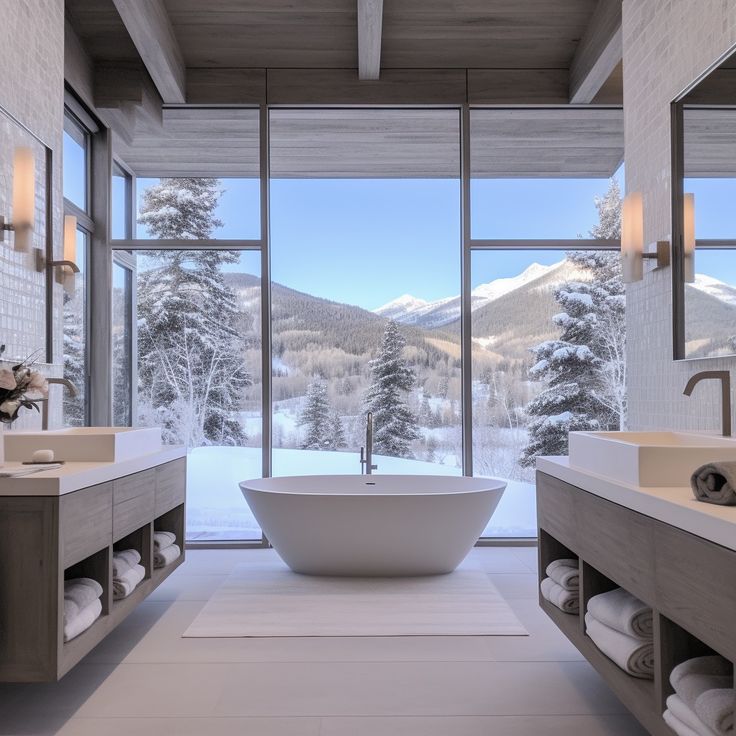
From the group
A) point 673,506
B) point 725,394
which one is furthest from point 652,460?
point 725,394

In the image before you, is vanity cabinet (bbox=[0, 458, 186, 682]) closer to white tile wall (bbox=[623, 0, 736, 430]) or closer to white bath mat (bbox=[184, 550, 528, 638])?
white bath mat (bbox=[184, 550, 528, 638])

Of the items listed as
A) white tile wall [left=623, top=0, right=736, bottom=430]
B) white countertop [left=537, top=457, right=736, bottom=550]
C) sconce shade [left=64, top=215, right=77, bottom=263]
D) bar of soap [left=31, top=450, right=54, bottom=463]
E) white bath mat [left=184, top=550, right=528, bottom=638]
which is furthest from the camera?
sconce shade [left=64, top=215, right=77, bottom=263]

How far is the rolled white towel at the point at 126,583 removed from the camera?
286 centimetres

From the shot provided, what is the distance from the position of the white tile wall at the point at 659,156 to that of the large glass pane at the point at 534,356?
3.91ft

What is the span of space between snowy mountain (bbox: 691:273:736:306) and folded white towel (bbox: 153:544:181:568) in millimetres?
2748

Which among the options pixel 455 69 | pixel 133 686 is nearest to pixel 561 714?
pixel 133 686

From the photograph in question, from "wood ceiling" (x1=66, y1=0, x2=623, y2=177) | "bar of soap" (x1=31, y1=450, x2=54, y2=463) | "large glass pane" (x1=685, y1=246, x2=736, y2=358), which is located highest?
"wood ceiling" (x1=66, y1=0, x2=623, y2=177)

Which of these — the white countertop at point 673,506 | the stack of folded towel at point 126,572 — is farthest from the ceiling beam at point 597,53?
the stack of folded towel at point 126,572

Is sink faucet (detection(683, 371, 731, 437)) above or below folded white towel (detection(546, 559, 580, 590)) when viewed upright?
above

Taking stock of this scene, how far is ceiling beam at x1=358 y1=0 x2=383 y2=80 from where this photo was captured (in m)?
4.11

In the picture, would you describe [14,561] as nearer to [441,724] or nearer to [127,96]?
[441,724]

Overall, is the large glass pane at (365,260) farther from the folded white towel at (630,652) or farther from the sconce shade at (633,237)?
the folded white towel at (630,652)

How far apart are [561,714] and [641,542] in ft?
2.97

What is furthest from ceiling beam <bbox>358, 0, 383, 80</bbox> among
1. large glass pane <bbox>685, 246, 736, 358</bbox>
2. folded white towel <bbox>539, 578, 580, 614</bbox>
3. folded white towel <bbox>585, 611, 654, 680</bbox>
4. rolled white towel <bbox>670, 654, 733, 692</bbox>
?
rolled white towel <bbox>670, 654, 733, 692</bbox>
